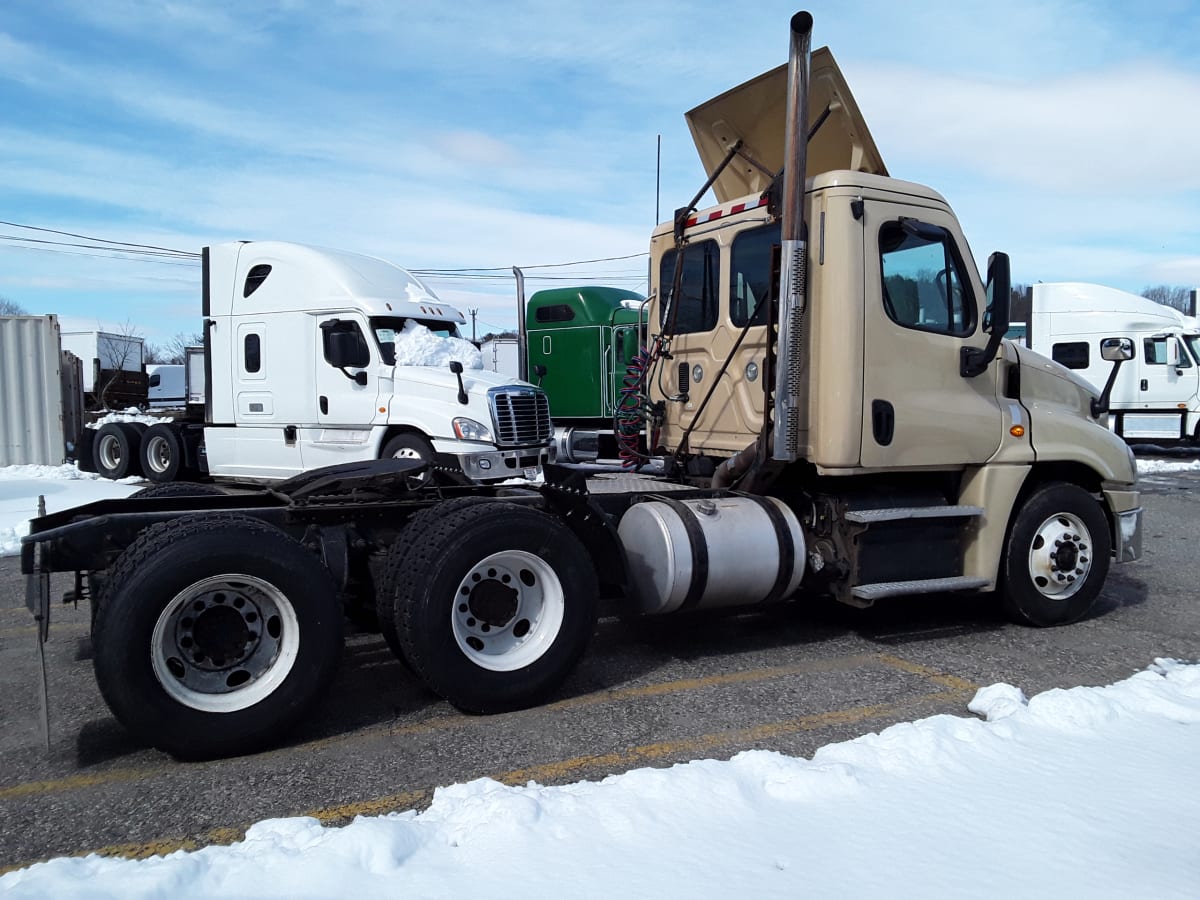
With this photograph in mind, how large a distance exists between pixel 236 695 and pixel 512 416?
301 inches

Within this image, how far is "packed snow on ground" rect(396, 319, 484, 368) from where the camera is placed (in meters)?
11.9

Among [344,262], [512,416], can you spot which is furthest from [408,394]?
[344,262]

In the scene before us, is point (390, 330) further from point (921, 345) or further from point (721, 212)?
point (921, 345)

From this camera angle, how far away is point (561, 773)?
4.01 m

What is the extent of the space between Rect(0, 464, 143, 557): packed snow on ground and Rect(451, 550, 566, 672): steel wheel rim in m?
6.67

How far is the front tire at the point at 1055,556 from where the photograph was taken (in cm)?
630

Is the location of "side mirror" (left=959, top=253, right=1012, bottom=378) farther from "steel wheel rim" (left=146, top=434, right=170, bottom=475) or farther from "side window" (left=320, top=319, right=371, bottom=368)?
"steel wheel rim" (left=146, top=434, right=170, bottom=475)

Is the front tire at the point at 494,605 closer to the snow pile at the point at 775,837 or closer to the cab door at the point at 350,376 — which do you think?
the snow pile at the point at 775,837

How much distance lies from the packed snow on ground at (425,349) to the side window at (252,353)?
2.13 meters

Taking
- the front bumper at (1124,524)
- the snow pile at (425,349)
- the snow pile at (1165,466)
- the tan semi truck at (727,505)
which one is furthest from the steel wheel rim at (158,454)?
the snow pile at (1165,466)

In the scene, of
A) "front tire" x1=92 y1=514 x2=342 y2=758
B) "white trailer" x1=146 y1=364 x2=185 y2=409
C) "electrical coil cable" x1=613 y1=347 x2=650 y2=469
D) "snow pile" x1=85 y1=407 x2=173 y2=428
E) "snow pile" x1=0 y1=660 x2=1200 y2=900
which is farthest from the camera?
"white trailer" x1=146 y1=364 x2=185 y2=409

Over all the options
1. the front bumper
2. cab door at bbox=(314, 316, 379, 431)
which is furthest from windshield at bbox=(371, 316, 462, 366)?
the front bumper

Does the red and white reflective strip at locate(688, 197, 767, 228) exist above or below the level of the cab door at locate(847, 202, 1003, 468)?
above

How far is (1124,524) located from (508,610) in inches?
184
